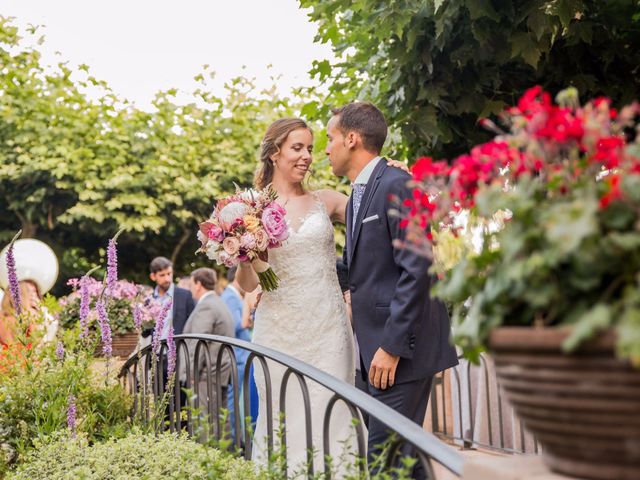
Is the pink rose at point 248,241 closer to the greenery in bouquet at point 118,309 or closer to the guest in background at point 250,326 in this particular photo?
the guest in background at point 250,326

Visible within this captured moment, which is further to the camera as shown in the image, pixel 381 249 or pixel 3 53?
pixel 3 53

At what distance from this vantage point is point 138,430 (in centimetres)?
455

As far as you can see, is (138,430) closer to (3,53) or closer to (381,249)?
(381,249)

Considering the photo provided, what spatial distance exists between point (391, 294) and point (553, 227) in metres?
2.27

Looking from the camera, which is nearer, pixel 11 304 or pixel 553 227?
pixel 553 227

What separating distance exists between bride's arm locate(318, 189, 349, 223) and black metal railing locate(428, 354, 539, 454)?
2089 millimetres

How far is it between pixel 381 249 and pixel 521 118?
2141 millimetres

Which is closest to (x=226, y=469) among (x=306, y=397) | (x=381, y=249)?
(x=306, y=397)

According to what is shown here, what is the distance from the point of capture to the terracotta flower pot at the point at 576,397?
1349 millimetres

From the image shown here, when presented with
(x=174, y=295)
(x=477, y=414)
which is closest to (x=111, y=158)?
(x=174, y=295)

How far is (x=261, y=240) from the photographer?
4129 millimetres

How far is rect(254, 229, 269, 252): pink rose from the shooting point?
4.13 meters

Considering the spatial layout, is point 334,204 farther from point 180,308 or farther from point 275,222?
point 180,308

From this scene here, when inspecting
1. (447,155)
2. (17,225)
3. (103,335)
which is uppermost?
(17,225)
